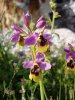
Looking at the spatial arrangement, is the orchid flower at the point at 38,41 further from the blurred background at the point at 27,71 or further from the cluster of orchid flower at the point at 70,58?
the blurred background at the point at 27,71

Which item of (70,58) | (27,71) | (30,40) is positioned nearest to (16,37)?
(30,40)

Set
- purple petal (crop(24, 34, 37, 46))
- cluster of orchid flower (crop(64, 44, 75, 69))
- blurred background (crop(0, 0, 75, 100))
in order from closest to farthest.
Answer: purple petal (crop(24, 34, 37, 46)), cluster of orchid flower (crop(64, 44, 75, 69)), blurred background (crop(0, 0, 75, 100))

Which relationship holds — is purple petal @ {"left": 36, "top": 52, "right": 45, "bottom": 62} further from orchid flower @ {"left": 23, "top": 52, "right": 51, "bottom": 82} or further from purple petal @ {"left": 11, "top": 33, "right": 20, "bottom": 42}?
purple petal @ {"left": 11, "top": 33, "right": 20, "bottom": 42}

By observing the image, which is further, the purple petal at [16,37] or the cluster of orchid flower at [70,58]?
the cluster of orchid flower at [70,58]

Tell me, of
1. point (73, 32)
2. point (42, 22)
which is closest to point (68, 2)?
point (73, 32)

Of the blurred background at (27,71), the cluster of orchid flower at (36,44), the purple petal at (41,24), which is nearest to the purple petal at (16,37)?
the cluster of orchid flower at (36,44)

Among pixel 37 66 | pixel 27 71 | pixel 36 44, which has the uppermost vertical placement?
pixel 36 44

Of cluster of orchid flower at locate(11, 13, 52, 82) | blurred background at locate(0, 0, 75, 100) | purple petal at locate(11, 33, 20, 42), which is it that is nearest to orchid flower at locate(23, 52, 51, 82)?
cluster of orchid flower at locate(11, 13, 52, 82)

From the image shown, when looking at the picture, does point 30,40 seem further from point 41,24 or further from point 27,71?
point 27,71

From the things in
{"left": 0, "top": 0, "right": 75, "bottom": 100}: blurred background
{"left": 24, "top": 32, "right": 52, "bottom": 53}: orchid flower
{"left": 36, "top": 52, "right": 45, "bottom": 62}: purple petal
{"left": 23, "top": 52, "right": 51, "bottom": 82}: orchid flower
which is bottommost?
{"left": 0, "top": 0, "right": 75, "bottom": 100}: blurred background
